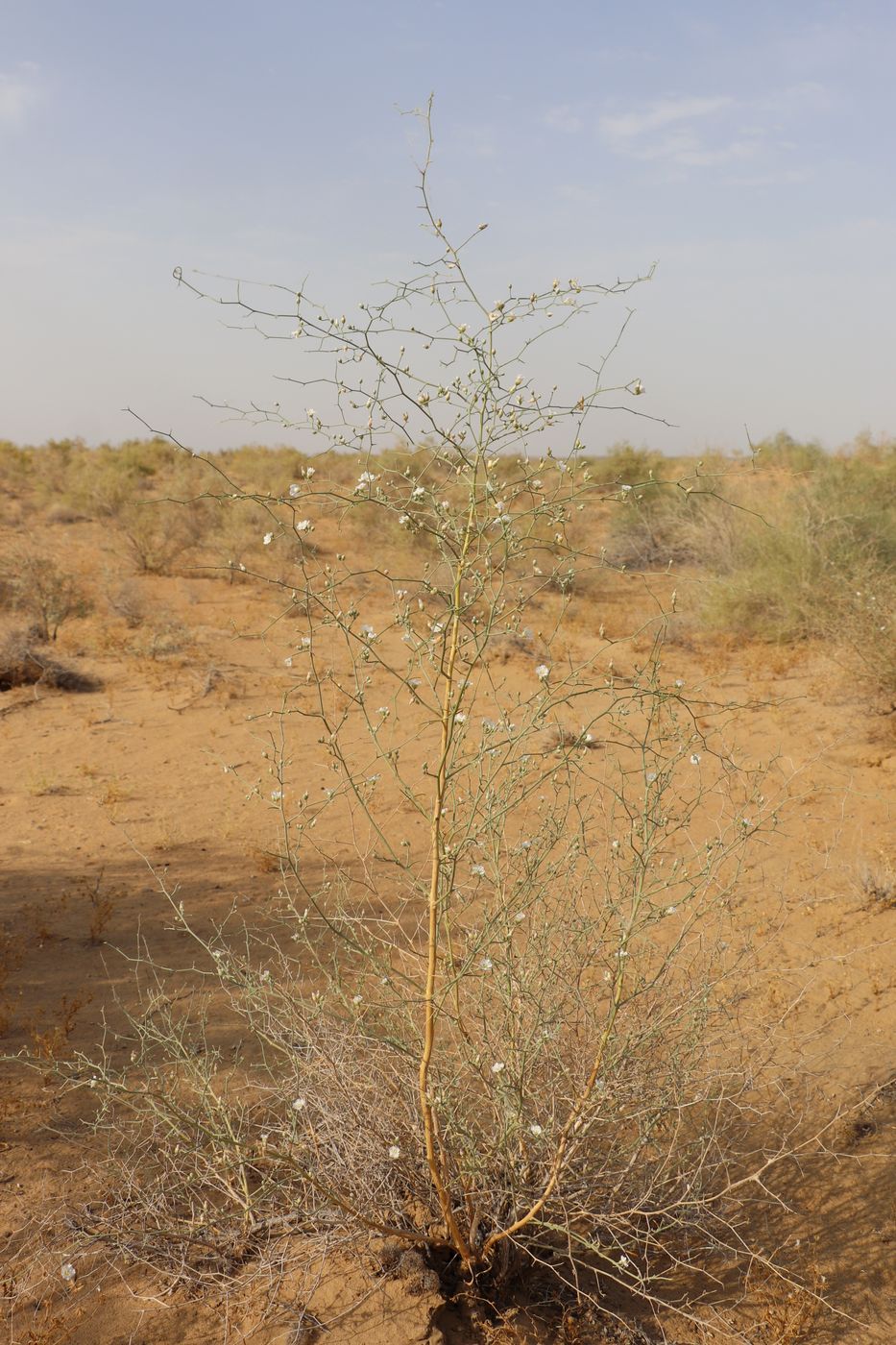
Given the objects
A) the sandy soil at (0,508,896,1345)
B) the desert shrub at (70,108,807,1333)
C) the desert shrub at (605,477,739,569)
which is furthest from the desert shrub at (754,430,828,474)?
the desert shrub at (70,108,807,1333)

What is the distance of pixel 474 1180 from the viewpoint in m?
2.73

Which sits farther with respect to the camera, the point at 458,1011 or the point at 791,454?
the point at 791,454

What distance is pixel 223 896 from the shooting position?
18.6 ft

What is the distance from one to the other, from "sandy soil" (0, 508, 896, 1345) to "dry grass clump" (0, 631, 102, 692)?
22cm

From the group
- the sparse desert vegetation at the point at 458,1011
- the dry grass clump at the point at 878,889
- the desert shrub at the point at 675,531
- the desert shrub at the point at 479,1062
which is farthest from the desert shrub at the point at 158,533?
the desert shrub at the point at 479,1062

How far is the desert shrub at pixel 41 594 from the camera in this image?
1118 centimetres

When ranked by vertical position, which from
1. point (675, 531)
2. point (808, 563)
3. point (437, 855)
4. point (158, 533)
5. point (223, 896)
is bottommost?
point (223, 896)

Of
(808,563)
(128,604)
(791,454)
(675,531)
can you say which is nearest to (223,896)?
(128,604)

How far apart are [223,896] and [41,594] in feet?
22.6

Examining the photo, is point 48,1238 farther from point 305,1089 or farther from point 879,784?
point 879,784

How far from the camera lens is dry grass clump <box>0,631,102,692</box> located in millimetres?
9812

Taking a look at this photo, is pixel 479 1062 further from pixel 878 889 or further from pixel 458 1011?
pixel 878 889

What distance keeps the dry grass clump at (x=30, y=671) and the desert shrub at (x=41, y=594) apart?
2.77ft

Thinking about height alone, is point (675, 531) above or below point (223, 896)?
above
